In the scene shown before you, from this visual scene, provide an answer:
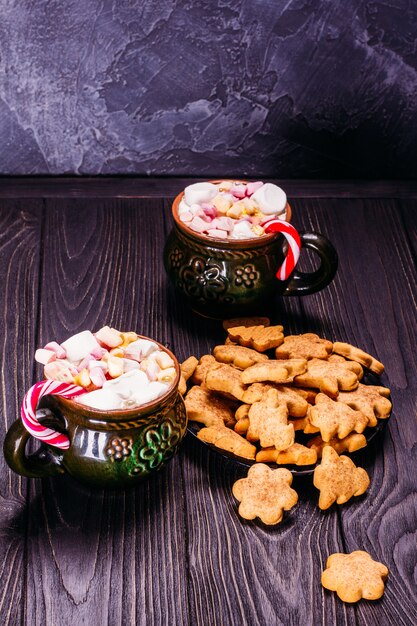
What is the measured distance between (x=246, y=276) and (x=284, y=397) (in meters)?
0.28

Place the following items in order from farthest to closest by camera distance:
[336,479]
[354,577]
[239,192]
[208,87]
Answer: [208,87] < [239,192] < [336,479] < [354,577]

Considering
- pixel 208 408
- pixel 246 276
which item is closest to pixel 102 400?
pixel 208 408

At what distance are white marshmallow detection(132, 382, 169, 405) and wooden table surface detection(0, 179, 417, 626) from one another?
18 centimetres

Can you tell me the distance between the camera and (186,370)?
4.85 feet

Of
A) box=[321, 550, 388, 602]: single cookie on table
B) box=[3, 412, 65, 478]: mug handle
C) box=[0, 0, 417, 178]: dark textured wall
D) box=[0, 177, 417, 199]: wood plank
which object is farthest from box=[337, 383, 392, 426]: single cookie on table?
box=[0, 0, 417, 178]: dark textured wall

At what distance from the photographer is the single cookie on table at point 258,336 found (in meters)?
1.52

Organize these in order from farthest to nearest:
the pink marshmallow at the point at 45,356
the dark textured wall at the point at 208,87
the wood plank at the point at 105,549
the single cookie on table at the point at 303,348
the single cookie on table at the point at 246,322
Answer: the dark textured wall at the point at 208,87 → the single cookie on table at the point at 246,322 → the single cookie on table at the point at 303,348 → the pink marshmallow at the point at 45,356 → the wood plank at the point at 105,549

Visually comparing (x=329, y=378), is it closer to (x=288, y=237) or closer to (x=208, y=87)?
(x=288, y=237)

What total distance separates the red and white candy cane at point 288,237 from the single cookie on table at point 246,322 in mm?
98

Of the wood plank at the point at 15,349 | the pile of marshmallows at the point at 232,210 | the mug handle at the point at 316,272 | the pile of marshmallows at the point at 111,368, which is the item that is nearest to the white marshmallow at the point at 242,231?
the pile of marshmallows at the point at 232,210

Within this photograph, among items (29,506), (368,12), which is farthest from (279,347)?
(368,12)

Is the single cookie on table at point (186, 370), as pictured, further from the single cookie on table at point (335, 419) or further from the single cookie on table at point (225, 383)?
the single cookie on table at point (335, 419)

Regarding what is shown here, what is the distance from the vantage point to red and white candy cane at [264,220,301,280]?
1543 mm

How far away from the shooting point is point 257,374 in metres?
1.39
